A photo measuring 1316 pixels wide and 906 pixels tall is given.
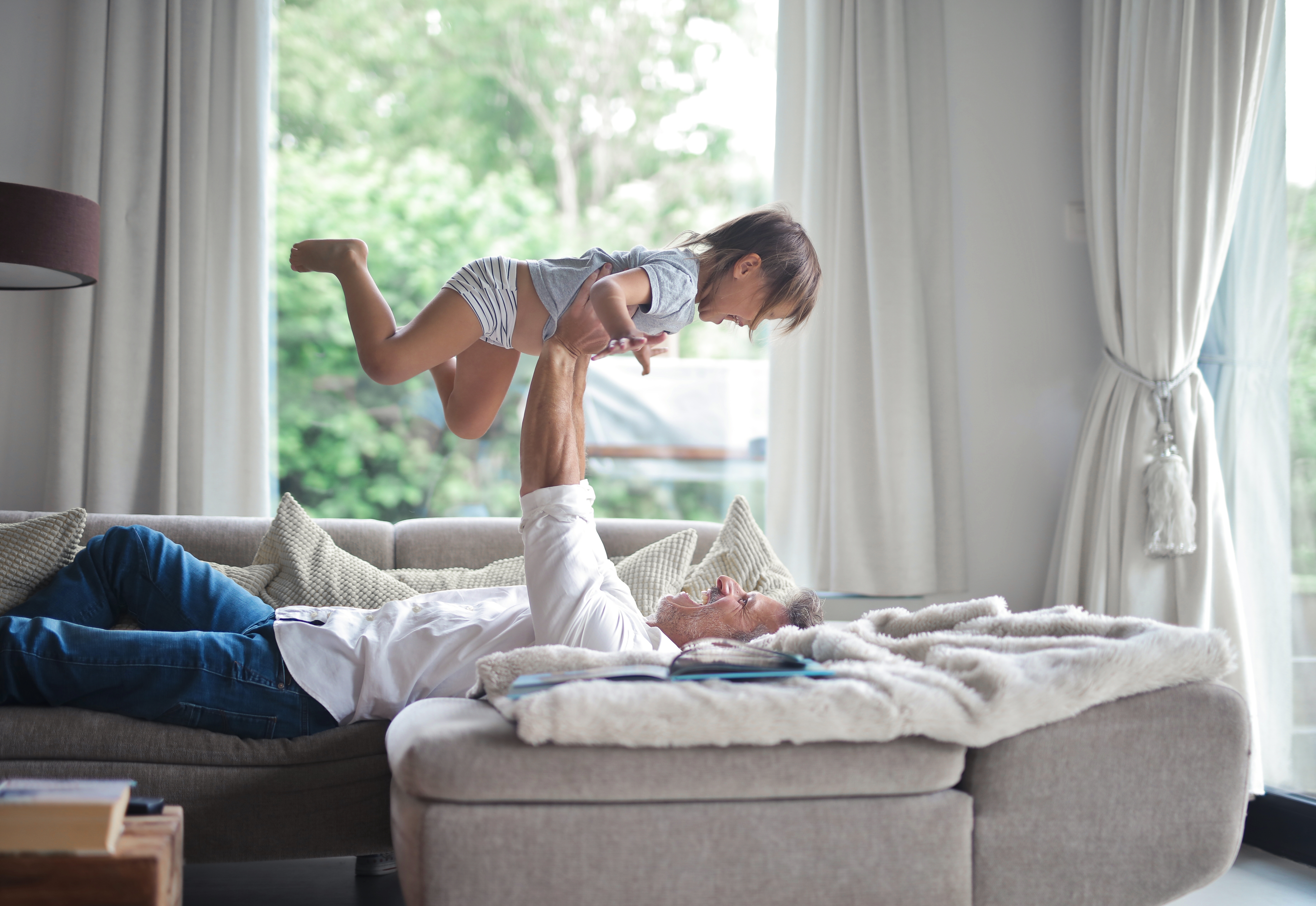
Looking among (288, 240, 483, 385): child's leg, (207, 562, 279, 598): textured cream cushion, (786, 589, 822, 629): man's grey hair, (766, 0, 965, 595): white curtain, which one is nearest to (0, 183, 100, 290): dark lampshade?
(288, 240, 483, 385): child's leg

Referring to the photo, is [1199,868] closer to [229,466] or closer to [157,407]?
[229,466]

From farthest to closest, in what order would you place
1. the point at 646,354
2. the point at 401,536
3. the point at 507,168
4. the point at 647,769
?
1. the point at 507,168
2. the point at 401,536
3. the point at 646,354
4. the point at 647,769

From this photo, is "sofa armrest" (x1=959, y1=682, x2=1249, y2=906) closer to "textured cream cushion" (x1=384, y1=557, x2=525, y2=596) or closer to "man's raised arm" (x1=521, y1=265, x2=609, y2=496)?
"man's raised arm" (x1=521, y1=265, x2=609, y2=496)

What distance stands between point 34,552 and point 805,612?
1.67m

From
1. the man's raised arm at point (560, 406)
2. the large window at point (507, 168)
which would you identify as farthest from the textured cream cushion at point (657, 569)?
the large window at point (507, 168)

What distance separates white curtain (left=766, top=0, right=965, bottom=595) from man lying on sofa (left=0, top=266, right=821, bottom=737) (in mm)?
1278

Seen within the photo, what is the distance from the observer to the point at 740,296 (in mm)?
2145

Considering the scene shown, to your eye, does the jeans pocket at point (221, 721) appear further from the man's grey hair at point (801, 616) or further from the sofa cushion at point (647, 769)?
the man's grey hair at point (801, 616)

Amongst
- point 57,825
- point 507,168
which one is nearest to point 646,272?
point 57,825

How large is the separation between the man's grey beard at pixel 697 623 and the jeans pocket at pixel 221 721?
29.6 inches

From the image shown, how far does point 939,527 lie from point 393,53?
2708mm

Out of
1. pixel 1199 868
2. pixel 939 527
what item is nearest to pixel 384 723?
pixel 1199 868

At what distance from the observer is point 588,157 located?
374 cm

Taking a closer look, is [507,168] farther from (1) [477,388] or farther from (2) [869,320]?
(1) [477,388]
